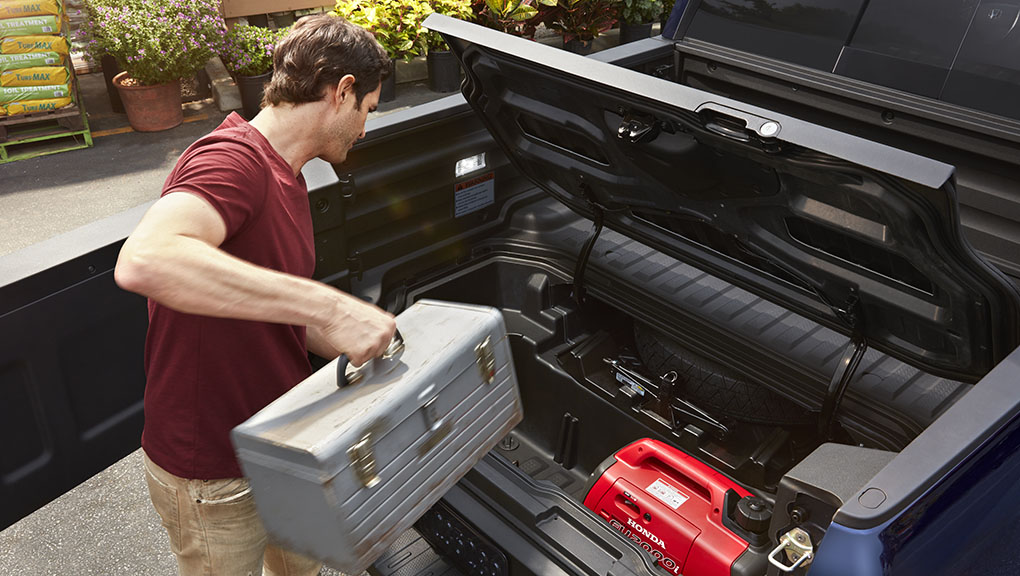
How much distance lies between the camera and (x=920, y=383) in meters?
2.38

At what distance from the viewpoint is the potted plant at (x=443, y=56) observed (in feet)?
23.9

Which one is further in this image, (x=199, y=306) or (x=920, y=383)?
(x=920, y=383)

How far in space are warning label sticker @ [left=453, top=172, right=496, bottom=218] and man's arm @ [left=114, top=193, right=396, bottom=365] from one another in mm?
A: 1444

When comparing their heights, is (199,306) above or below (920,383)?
above

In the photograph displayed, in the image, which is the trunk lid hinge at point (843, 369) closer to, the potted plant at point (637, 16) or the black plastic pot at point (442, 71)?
the black plastic pot at point (442, 71)

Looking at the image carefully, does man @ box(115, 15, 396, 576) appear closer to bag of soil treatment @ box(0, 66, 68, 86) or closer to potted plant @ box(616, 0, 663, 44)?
bag of soil treatment @ box(0, 66, 68, 86)

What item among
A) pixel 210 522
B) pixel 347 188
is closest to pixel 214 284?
pixel 210 522

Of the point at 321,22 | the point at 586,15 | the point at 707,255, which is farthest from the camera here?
the point at 586,15

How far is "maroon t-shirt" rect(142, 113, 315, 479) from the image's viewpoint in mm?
1609

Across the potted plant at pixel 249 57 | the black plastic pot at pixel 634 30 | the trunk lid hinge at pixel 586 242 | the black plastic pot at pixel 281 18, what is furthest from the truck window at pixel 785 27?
the black plastic pot at pixel 281 18

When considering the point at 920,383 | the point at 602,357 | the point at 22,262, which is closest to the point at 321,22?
the point at 22,262

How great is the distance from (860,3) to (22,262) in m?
2.72

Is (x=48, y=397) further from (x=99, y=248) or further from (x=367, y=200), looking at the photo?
(x=367, y=200)

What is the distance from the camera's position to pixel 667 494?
2.42 metres
